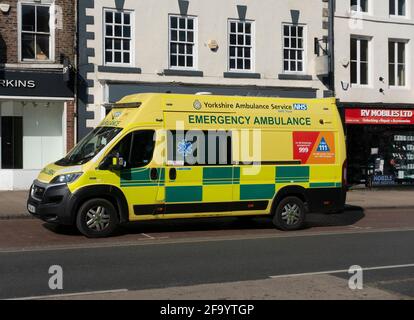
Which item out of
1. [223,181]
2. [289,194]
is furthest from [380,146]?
[223,181]

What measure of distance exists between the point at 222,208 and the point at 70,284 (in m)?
5.14

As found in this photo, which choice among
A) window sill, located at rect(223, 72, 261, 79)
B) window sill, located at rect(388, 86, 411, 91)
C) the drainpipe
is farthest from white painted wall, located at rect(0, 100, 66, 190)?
window sill, located at rect(388, 86, 411, 91)

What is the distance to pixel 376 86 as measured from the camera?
2316 cm

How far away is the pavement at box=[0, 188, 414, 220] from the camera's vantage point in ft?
46.9

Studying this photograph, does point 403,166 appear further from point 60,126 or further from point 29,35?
point 29,35

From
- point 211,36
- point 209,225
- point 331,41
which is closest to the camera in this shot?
point 209,225

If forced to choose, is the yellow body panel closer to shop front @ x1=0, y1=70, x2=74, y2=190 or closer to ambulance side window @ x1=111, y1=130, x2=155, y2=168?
ambulance side window @ x1=111, y1=130, x2=155, y2=168

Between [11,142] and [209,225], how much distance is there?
8587mm

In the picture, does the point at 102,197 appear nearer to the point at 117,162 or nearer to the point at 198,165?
the point at 117,162

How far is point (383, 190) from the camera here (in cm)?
2300

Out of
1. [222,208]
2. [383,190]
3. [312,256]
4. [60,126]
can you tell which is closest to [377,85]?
[383,190]

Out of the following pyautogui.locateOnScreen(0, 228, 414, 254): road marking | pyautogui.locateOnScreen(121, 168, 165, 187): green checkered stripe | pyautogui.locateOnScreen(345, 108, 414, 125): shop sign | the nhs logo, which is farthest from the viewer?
pyautogui.locateOnScreen(345, 108, 414, 125): shop sign

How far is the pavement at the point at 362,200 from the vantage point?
14294mm
